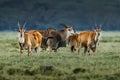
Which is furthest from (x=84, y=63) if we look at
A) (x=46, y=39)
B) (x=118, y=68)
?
(x=46, y=39)

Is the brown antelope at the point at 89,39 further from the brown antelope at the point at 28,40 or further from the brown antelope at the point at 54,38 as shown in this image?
the brown antelope at the point at 54,38

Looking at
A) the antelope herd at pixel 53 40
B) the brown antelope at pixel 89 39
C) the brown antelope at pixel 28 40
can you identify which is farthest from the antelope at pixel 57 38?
the brown antelope at pixel 89 39

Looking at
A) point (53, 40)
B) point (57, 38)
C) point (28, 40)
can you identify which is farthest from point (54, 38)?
point (28, 40)

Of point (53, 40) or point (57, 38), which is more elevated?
point (57, 38)

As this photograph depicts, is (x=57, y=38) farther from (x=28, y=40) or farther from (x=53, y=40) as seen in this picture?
(x=28, y=40)

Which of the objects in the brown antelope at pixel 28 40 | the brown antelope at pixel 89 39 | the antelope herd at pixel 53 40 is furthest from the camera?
the brown antelope at pixel 89 39

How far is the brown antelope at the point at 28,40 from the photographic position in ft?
86.2

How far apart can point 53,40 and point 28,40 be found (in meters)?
5.30

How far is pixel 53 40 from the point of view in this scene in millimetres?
31938

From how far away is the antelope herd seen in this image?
26742 mm

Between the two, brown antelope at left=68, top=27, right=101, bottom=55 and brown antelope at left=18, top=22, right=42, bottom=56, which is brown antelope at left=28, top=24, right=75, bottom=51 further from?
brown antelope at left=68, top=27, right=101, bottom=55

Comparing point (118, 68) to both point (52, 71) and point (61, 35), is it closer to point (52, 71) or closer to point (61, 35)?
point (52, 71)

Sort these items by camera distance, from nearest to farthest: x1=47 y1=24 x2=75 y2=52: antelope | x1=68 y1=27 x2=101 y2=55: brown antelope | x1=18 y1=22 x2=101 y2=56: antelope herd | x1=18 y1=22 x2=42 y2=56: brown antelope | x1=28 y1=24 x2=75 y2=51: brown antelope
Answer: x1=18 y1=22 x2=42 y2=56: brown antelope < x1=18 y1=22 x2=101 y2=56: antelope herd < x1=68 y1=27 x2=101 y2=55: brown antelope < x1=28 y1=24 x2=75 y2=51: brown antelope < x1=47 y1=24 x2=75 y2=52: antelope

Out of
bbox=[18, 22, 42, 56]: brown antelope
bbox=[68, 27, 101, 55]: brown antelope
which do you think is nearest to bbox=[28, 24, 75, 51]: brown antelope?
bbox=[18, 22, 42, 56]: brown antelope
